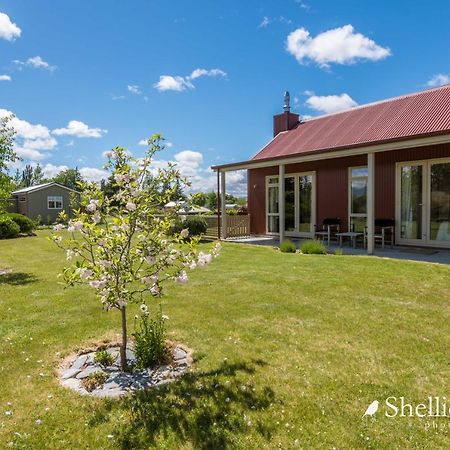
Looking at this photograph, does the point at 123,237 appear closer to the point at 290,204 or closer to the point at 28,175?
the point at 290,204

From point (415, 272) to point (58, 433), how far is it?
6.36 metres

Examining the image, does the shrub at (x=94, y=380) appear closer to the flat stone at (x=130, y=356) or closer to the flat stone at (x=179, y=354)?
the flat stone at (x=130, y=356)

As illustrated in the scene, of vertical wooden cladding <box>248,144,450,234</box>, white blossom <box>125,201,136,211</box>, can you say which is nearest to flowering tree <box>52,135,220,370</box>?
white blossom <box>125,201,136,211</box>

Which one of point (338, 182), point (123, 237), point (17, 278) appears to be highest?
point (338, 182)

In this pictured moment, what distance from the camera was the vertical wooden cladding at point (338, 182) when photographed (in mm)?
10398

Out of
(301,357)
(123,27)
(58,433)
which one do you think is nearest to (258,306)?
(301,357)

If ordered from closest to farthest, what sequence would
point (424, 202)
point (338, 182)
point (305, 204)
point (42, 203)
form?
point (424, 202) < point (338, 182) < point (305, 204) < point (42, 203)

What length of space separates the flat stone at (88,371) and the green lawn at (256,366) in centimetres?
22

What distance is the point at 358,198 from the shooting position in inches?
460

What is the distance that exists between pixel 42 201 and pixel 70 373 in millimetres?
31885

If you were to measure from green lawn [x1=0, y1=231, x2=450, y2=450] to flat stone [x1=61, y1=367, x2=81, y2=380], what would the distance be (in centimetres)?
9

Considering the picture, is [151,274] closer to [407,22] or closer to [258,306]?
[258,306]

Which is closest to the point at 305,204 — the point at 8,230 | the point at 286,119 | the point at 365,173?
the point at 365,173

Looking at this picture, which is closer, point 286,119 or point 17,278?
point 17,278
